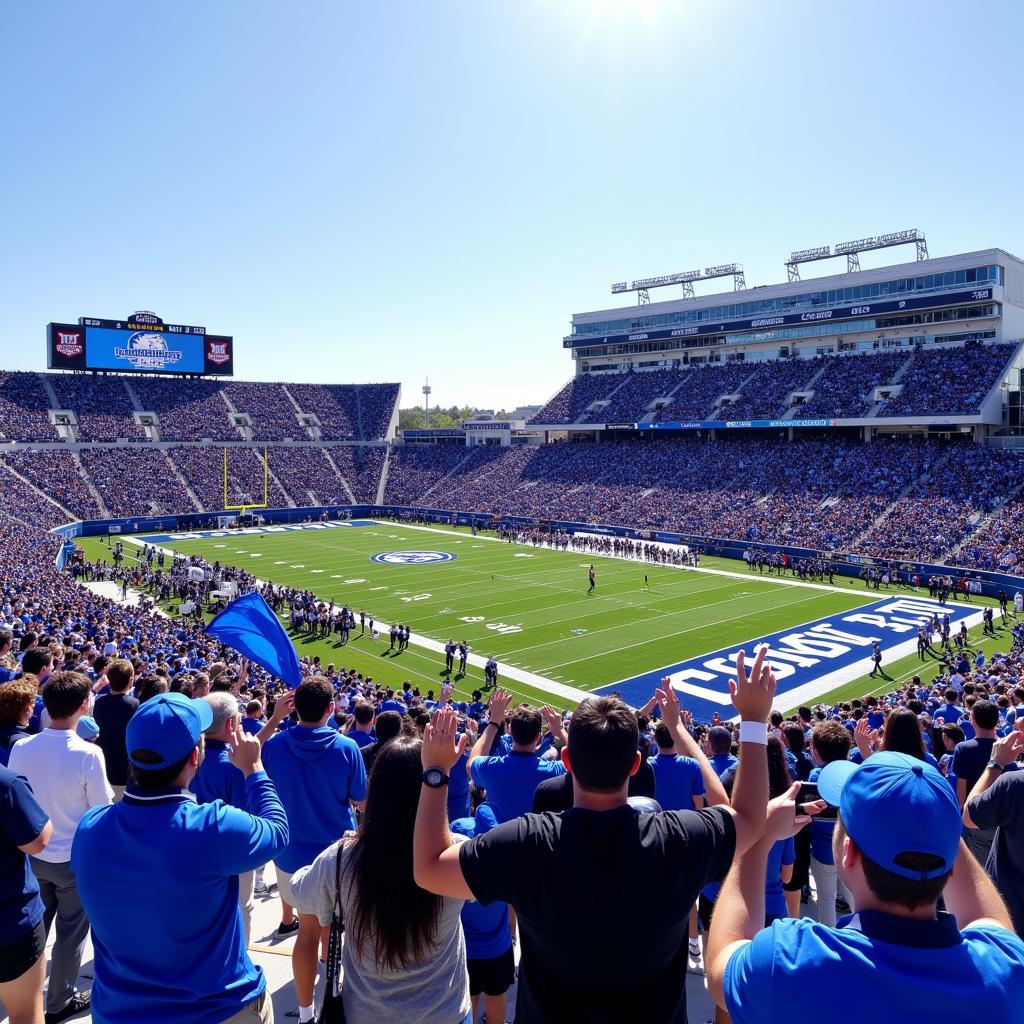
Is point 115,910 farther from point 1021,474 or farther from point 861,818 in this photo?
point 1021,474

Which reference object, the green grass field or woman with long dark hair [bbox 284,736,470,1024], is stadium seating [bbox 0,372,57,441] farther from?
woman with long dark hair [bbox 284,736,470,1024]

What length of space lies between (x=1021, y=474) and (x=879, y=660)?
2366cm

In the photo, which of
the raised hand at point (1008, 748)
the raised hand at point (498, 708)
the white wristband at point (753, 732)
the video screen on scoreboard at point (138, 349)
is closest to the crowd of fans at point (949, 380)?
the raised hand at point (1008, 748)

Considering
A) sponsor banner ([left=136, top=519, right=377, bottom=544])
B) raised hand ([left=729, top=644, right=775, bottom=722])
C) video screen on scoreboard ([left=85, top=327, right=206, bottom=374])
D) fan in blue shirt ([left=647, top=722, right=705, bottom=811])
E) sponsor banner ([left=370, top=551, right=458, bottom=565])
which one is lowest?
sponsor banner ([left=370, top=551, right=458, bottom=565])

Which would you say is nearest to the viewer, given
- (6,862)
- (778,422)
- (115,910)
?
(115,910)

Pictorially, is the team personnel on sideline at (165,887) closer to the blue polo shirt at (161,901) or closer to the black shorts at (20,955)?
the blue polo shirt at (161,901)

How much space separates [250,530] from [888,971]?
2179 inches

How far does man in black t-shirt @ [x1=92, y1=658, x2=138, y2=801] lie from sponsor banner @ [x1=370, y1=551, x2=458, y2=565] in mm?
34146

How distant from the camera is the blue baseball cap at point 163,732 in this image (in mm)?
2941

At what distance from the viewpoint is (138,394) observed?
6588cm

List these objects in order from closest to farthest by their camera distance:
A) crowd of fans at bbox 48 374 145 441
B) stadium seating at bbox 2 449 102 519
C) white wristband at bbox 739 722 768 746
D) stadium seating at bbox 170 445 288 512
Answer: white wristband at bbox 739 722 768 746, stadium seating at bbox 2 449 102 519, stadium seating at bbox 170 445 288 512, crowd of fans at bbox 48 374 145 441

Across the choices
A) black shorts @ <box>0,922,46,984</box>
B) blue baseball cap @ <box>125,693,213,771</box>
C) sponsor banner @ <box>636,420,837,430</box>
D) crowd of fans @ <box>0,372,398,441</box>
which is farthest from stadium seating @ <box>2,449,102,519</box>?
blue baseball cap @ <box>125,693,213,771</box>

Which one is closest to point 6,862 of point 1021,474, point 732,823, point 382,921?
point 382,921

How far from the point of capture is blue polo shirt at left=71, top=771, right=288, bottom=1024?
281 centimetres
